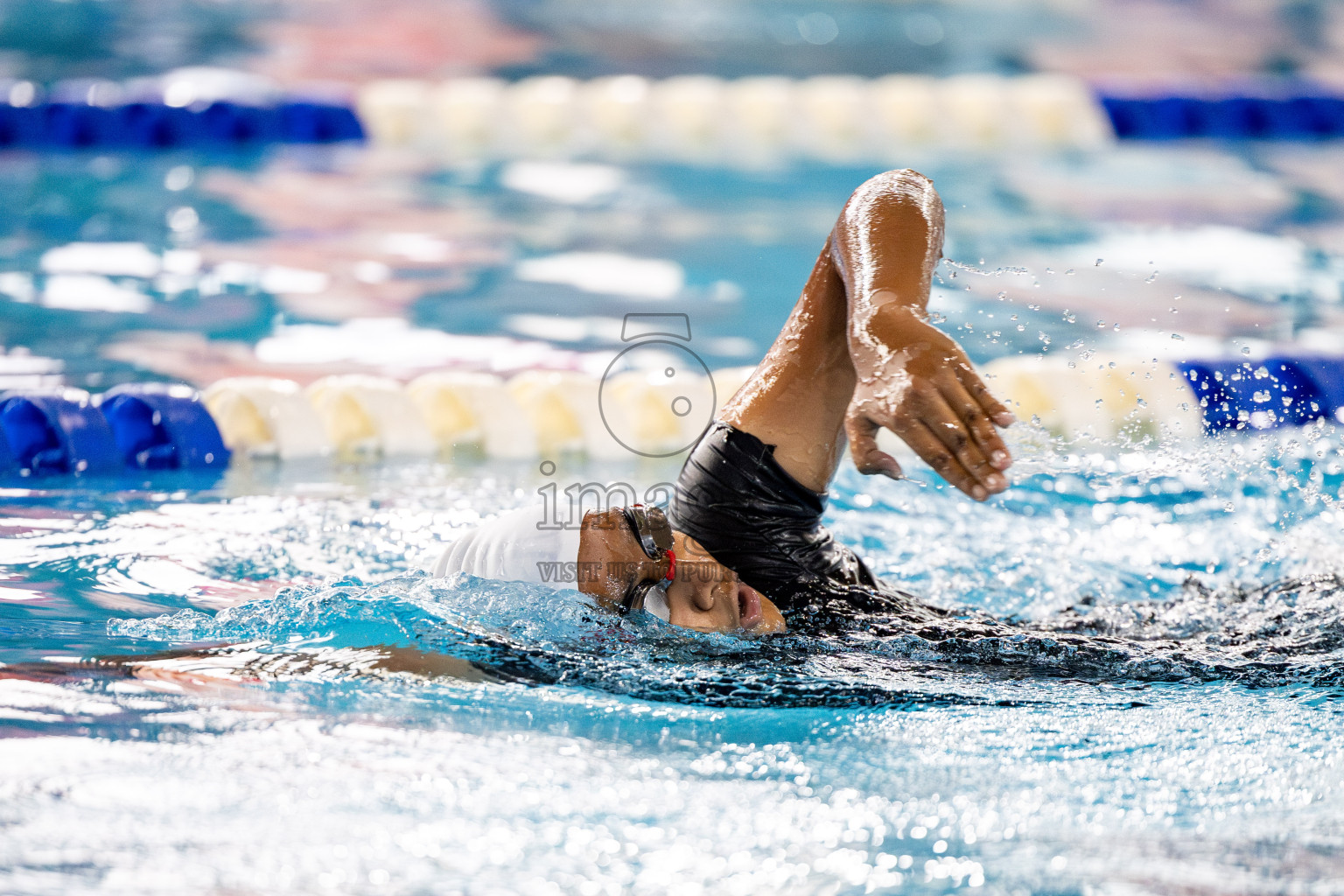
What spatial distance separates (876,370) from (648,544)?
521mm

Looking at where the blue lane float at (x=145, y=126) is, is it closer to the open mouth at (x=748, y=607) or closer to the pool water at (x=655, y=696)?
the pool water at (x=655, y=696)

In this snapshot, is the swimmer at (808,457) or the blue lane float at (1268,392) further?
the blue lane float at (1268,392)

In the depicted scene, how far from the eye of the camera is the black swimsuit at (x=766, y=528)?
7.64 feet

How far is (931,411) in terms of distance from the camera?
5.36ft

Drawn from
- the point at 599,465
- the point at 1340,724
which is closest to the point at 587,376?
the point at 599,465

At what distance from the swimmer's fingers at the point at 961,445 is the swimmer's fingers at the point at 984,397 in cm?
4

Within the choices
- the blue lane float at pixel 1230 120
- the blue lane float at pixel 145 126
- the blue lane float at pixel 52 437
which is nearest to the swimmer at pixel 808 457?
the blue lane float at pixel 52 437

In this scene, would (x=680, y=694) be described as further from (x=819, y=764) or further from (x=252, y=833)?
(x=252, y=833)

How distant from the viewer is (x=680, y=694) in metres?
2.02

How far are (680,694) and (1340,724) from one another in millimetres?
969

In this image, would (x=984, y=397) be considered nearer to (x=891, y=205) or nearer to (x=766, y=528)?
(x=891, y=205)

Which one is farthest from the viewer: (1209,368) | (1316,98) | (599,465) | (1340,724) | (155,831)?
(1316,98)

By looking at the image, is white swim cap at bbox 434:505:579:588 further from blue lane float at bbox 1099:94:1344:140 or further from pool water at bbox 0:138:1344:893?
blue lane float at bbox 1099:94:1344:140

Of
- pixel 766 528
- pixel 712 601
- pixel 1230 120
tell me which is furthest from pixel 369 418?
pixel 1230 120
